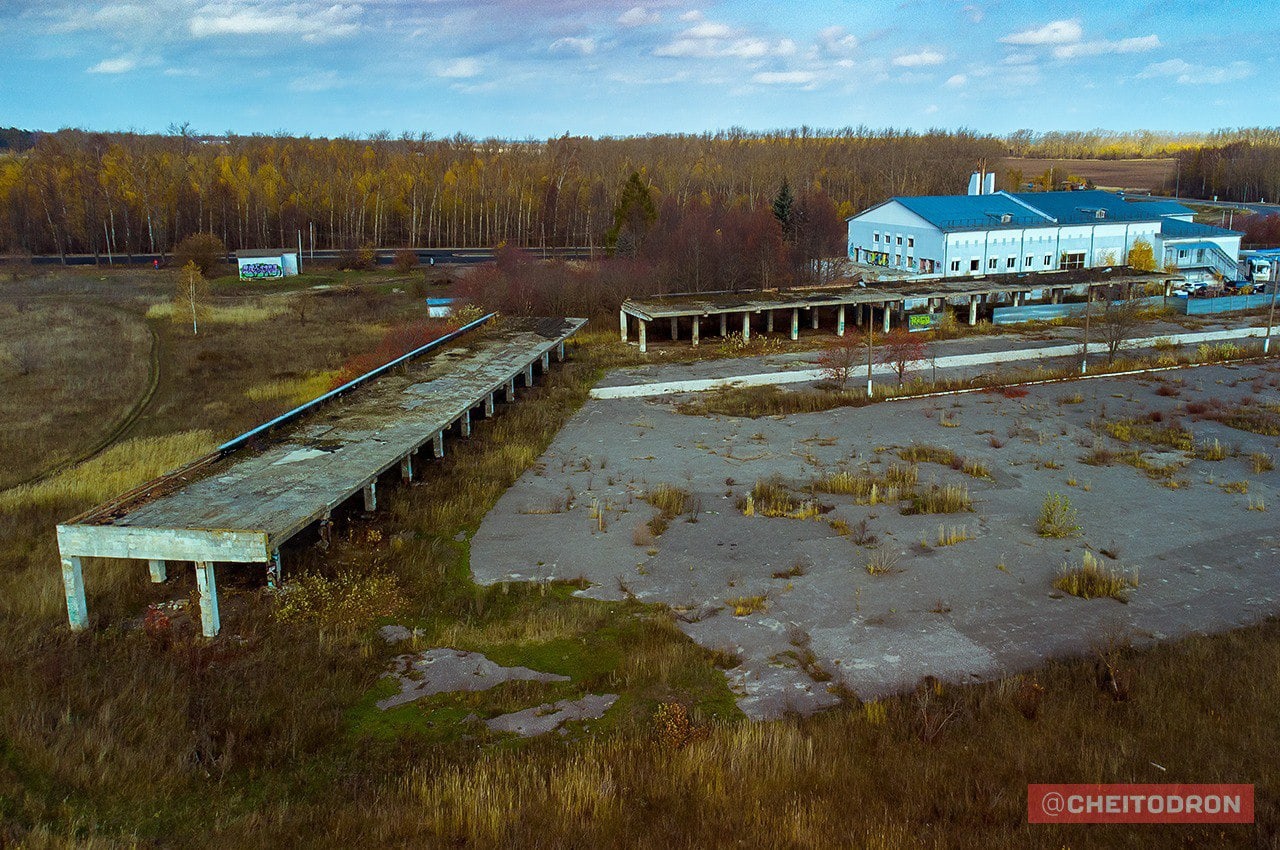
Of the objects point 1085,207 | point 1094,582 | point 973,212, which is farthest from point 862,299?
point 1094,582

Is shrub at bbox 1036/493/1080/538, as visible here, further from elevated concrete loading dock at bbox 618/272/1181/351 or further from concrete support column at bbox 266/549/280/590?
elevated concrete loading dock at bbox 618/272/1181/351

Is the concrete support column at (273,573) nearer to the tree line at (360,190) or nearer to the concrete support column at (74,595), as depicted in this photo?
the concrete support column at (74,595)

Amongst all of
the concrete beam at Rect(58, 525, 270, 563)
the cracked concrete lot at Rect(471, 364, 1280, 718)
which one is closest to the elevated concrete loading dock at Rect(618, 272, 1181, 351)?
the cracked concrete lot at Rect(471, 364, 1280, 718)

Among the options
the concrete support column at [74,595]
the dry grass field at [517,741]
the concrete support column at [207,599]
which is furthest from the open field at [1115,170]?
the concrete support column at [74,595]

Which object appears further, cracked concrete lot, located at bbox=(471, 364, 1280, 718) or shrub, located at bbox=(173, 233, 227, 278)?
shrub, located at bbox=(173, 233, 227, 278)

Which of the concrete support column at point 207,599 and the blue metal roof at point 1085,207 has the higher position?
the blue metal roof at point 1085,207

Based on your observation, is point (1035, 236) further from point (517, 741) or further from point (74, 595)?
point (74, 595)

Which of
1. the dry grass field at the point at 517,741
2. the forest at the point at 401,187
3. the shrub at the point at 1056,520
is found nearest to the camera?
the dry grass field at the point at 517,741
